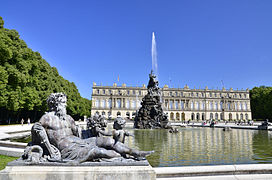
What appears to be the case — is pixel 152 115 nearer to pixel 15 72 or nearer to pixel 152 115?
pixel 152 115

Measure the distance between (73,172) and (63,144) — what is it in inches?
23.8

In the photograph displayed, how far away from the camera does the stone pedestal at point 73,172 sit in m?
2.77

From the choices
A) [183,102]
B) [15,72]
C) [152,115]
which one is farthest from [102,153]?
[183,102]

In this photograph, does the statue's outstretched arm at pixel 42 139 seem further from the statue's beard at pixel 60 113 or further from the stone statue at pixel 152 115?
the stone statue at pixel 152 115

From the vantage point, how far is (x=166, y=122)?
61.9 ft

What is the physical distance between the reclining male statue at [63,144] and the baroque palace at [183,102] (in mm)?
67918

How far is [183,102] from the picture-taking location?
2963 inches

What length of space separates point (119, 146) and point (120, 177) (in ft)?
1.79

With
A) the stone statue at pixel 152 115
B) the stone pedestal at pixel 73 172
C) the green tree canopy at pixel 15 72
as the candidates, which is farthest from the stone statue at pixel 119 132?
the green tree canopy at pixel 15 72

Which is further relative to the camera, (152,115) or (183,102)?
(183,102)

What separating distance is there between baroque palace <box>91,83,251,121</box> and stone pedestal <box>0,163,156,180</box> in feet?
225

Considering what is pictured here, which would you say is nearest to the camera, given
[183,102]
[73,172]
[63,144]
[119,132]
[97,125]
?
[73,172]

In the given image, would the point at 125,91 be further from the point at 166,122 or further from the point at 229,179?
the point at 229,179

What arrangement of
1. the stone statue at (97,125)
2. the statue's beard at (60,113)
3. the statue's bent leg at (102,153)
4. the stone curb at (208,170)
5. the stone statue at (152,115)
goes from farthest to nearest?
the stone statue at (152,115), the stone statue at (97,125), the statue's beard at (60,113), the stone curb at (208,170), the statue's bent leg at (102,153)
